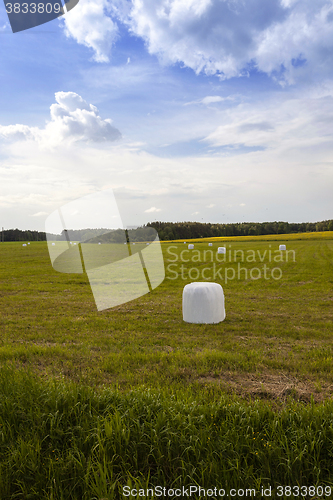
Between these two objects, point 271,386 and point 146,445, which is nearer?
point 146,445

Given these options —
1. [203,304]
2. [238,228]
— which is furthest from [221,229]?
[203,304]

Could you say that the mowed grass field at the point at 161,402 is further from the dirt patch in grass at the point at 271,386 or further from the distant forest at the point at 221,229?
the distant forest at the point at 221,229

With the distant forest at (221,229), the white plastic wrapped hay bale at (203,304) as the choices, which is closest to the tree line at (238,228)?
the distant forest at (221,229)

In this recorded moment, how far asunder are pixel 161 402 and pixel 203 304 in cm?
541

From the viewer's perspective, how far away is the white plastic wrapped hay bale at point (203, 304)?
903 cm

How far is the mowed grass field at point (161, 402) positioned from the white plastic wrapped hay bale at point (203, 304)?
362mm

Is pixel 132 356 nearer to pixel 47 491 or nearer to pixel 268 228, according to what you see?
pixel 47 491

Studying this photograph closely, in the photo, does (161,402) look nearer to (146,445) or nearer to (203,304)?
(146,445)

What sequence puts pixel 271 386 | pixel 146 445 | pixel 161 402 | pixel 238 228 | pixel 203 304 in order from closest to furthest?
pixel 146 445 → pixel 161 402 → pixel 271 386 → pixel 203 304 → pixel 238 228

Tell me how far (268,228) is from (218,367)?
110173mm

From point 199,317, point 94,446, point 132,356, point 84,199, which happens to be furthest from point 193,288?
point 94,446

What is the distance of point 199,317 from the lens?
912cm

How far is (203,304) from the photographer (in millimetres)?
9023

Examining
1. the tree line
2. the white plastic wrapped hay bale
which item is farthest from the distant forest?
the white plastic wrapped hay bale
